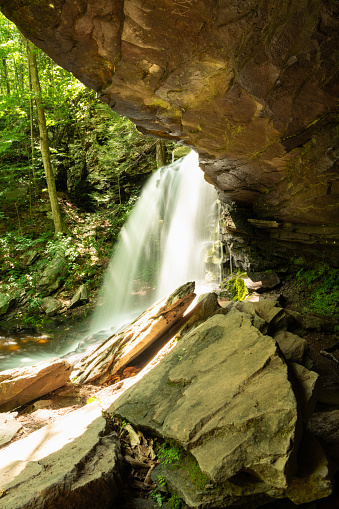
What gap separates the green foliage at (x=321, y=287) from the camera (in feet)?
20.5

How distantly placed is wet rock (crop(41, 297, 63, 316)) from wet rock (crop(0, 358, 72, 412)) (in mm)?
5241

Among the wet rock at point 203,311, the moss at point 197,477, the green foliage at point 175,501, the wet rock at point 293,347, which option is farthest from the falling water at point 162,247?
the green foliage at point 175,501

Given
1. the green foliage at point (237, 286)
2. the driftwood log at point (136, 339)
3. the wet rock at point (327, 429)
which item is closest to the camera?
the wet rock at point (327, 429)

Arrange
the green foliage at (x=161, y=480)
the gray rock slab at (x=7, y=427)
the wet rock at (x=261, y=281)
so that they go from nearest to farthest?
1. the green foliage at (x=161, y=480)
2. the gray rock slab at (x=7, y=427)
3. the wet rock at (x=261, y=281)

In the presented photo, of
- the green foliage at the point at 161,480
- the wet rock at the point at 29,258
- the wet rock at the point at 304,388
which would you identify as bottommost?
the green foliage at the point at 161,480

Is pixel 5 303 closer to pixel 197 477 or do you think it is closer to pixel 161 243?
pixel 161 243

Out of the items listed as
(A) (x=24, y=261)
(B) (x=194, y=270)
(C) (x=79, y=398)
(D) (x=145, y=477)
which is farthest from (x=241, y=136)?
(A) (x=24, y=261)

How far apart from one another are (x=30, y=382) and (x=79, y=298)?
5.93m

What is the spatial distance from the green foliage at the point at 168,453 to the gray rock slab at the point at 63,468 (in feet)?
1.47

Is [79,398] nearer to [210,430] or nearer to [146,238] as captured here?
[210,430]

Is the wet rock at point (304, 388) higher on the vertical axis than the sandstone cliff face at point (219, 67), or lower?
lower

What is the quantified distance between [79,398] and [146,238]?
859cm

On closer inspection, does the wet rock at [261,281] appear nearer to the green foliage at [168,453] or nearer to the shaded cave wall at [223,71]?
the shaded cave wall at [223,71]

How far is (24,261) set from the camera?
1149 cm
